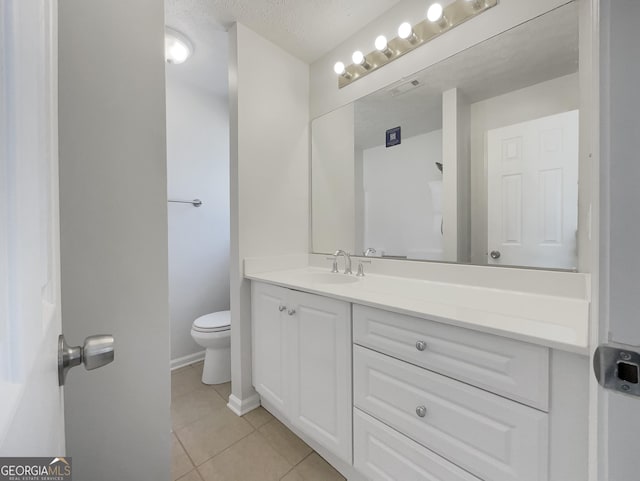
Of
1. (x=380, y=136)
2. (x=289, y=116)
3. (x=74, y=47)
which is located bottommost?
(x=74, y=47)

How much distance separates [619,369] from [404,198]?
1295 millimetres

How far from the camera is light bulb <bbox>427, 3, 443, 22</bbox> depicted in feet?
4.08

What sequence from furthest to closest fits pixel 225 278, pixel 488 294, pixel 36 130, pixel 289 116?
1. pixel 225 278
2. pixel 289 116
3. pixel 488 294
4. pixel 36 130

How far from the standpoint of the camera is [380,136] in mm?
1639

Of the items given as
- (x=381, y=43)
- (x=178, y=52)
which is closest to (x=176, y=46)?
(x=178, y=52)

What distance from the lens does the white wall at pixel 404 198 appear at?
4.58 feet

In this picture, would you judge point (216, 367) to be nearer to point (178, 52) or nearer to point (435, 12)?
point (178, 52)

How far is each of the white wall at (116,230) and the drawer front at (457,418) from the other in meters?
0.71

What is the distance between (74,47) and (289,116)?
1299 millimetres

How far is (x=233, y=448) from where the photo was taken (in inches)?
50.9

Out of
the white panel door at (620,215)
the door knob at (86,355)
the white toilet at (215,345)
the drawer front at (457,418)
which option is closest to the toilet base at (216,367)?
the white toilet at (215,345)

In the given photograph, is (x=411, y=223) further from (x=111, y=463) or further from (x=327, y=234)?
(x=111, y=463)

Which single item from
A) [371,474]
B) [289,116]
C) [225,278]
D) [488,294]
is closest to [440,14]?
[289,116]

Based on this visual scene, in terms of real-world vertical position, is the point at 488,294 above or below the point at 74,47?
below
